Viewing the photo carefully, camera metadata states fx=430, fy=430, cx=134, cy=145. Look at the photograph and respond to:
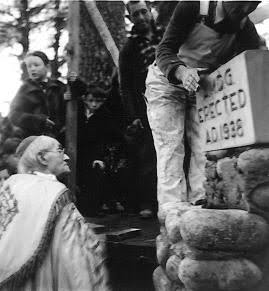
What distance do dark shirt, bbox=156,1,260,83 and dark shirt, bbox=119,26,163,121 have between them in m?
0.95

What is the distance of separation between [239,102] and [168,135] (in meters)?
0.74

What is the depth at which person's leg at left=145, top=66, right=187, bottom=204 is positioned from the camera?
101 inches

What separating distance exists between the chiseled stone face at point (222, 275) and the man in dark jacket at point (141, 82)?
58.4 inches

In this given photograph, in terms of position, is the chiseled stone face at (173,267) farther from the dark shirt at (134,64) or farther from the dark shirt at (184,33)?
the dark shirt at (134,64)

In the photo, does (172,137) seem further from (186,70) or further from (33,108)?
(33,108)

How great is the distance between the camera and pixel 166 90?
2631mm

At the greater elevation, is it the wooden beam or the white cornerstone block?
the wooden beam

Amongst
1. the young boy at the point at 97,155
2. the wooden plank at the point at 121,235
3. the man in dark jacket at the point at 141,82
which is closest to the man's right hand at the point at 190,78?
the wooden plank at the point at 121,235

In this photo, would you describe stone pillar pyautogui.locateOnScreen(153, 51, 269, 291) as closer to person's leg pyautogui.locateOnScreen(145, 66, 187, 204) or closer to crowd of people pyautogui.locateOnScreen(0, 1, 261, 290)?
crowd of people pyautogui.locateOnScreen(0, 1, 261, 290)

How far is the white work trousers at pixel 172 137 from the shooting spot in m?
2.57

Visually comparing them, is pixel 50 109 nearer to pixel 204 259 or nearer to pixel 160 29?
pixel 160 29

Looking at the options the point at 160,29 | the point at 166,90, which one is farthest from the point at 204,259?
the point at 160,29

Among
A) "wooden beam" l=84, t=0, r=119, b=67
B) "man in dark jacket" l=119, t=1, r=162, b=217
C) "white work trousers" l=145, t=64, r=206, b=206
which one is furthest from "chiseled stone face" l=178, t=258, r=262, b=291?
"wooden beam" l=84, t=0, r=119, b=67

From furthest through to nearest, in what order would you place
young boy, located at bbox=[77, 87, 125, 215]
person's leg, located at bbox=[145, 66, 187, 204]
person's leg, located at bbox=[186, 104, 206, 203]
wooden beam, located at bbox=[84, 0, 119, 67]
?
wooden beam, located at bbox=[84, 0, 119, 67] < young boy, located at bbox=[77, 87, 125, 215] < person's leg, located at bbox=[186, 104, 206, 203] < person's leg, located at bbox=[145, 66, 187, 204]
